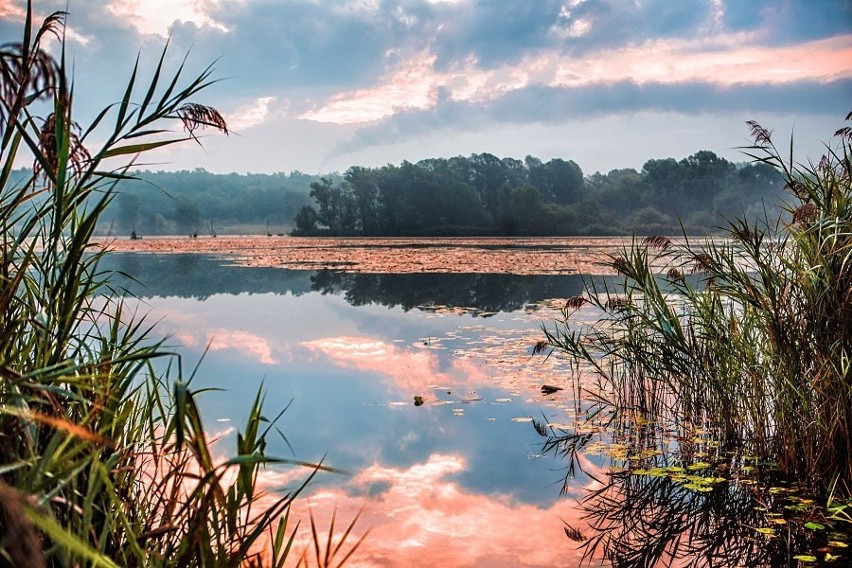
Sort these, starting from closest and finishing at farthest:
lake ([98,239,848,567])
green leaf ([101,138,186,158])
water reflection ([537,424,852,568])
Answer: green leaf ([101,138,186,158])
water reflection ([537,424,852,568])
lake ([98,239,848,567])

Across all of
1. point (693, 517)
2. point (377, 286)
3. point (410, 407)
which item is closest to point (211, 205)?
point (377, 286)

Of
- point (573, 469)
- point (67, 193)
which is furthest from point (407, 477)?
point (67, 193)

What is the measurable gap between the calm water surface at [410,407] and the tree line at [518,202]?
3902 cm

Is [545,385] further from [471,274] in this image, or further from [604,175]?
[604,175]

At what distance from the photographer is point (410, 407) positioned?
286 inches

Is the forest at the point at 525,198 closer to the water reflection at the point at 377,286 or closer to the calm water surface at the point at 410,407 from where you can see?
the water reflection at the point at 377,286

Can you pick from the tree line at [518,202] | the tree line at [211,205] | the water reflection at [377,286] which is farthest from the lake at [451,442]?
the tree line at [211,205]

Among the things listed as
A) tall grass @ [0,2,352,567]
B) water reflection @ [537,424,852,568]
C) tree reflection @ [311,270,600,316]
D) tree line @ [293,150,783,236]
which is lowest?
water reflection @ [537,424,852,568]

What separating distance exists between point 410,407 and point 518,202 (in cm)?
4662

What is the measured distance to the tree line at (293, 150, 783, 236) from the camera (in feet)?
178

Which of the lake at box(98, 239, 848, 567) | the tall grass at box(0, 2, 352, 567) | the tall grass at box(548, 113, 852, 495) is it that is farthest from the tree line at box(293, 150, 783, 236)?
the tall grass at box(0, 2, 352, 567)

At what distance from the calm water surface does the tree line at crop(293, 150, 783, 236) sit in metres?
39.0

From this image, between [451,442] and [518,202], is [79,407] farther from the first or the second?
[518,202]

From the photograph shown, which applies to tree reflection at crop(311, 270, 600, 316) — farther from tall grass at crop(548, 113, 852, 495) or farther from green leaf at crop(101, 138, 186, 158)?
green leaf at crop(101, 138, 186, 158)
